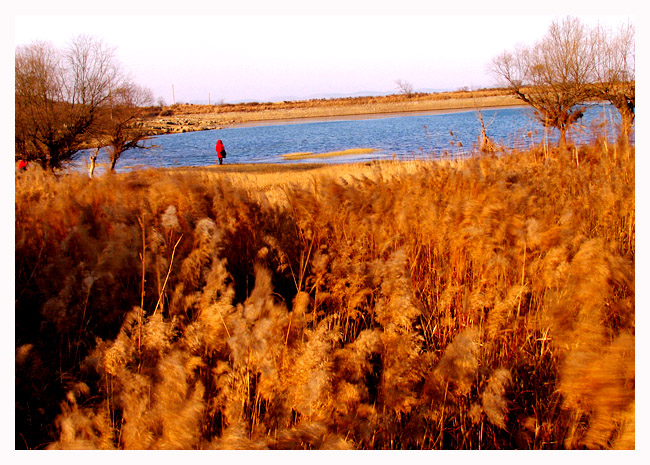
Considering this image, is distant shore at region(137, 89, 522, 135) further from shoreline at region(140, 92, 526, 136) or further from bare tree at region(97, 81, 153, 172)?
bare tree at region(97, 81, 153, 172)

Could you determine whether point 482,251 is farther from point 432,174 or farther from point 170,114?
point 170,114

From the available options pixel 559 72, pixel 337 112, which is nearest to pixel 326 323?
pixel 559 72

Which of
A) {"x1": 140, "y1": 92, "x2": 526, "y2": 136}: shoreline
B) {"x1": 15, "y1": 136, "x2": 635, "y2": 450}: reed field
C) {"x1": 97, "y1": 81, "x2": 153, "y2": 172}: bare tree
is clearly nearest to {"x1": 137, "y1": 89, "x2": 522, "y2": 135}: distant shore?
{"x1": 140, "y1": 92, "x2": 526, "y2": 136}: shoreline

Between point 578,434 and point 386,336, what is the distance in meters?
1.17

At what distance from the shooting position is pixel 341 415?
2.57 meters

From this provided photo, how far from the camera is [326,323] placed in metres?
3.05

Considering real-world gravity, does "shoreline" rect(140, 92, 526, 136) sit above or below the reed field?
above

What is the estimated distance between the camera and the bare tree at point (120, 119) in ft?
83.2

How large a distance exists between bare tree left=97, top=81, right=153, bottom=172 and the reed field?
2242 cm

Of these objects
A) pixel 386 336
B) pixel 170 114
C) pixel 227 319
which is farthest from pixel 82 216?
pixel 170 114

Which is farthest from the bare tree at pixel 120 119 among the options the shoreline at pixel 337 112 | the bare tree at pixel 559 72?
the shoreline at pixel 337 112

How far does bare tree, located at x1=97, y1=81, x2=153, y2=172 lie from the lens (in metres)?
25.4

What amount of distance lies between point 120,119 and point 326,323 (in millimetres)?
25936

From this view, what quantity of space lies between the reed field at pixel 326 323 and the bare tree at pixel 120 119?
73.5 ft
